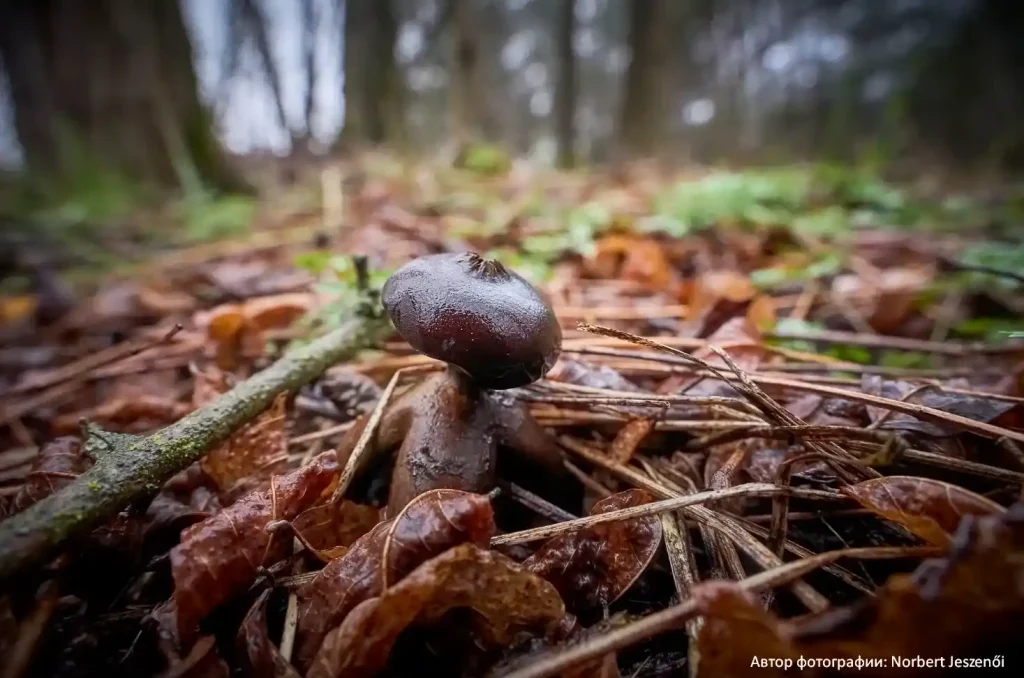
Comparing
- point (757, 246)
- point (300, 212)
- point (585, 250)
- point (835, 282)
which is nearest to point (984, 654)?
point (585, 250)

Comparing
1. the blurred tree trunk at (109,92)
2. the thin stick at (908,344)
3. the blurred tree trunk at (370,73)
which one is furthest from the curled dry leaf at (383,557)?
the blurred tree trunk at (370,73)

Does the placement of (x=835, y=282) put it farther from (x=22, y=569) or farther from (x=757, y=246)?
(x=22, y=569)

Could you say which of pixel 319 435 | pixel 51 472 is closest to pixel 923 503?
pixel 319 435

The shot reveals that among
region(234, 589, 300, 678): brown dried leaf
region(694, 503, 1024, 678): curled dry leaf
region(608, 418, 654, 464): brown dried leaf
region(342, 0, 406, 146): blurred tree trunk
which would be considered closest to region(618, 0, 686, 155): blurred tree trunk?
region(342, 0, 406, 146): blurred tree trunk

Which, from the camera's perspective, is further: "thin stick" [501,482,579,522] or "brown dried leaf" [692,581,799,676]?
"thin stick" [501,482,579,522]

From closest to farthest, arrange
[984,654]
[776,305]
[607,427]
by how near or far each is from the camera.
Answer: [984,654] → [607,427] → [776,305]

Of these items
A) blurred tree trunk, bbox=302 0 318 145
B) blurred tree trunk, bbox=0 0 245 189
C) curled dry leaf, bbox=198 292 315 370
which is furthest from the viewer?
blurred tree trunk, bbox=302 0 318 145

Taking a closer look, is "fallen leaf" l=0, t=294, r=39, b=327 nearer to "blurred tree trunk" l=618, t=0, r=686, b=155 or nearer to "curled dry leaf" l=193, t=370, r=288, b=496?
"curled dry leaf" l=193, t=370, r=288, b=496
